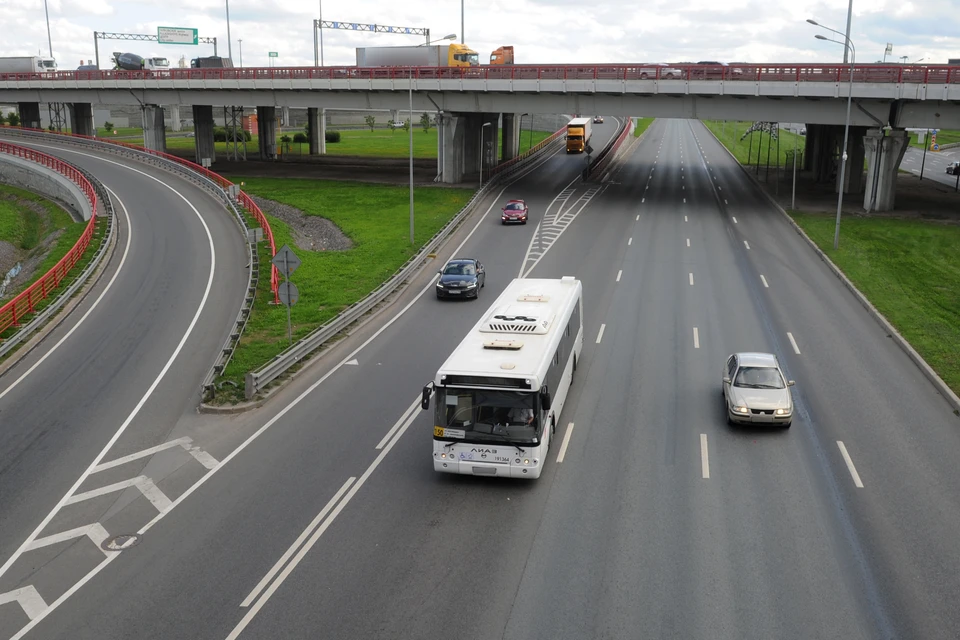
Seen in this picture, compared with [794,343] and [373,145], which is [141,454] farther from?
[373,145]

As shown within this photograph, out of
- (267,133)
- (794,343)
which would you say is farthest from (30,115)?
(794,343)

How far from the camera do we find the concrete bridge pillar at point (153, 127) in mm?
81625

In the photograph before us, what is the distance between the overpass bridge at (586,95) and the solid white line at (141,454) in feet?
103

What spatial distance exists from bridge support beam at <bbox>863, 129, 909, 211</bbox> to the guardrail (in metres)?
25.8

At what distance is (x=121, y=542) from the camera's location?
1534cm

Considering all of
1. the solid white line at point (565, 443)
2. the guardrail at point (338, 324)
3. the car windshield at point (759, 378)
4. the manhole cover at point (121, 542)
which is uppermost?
the car windshield at point (759, 378)

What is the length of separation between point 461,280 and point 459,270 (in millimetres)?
993

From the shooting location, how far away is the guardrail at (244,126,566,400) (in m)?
23.2

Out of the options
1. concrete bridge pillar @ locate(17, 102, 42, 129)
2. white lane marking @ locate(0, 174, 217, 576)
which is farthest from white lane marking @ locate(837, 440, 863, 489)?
concrete bridge pillar @ locate(17, 102, 42, 129)

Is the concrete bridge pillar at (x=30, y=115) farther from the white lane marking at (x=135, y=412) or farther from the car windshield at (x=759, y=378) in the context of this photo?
the car windshield at (x=759, y=378)

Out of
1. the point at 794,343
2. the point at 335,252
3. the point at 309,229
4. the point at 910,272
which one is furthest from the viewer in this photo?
the point at 309,229

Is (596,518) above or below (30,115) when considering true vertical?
below

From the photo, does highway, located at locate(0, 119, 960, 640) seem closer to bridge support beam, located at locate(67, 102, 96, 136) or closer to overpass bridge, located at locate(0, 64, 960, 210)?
overpass bridge, located at locate(0, 64, 960, 210)

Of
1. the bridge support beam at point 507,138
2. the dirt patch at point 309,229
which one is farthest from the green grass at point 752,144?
the dirt patch at point 309,229
